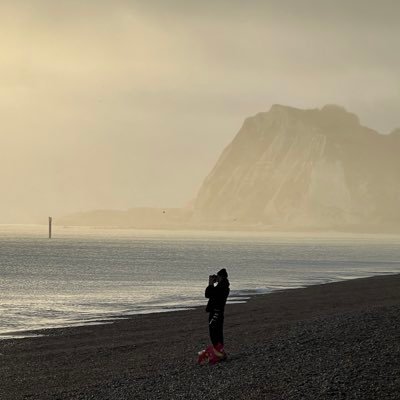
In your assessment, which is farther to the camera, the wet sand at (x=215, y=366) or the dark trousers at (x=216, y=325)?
the dark trousers at (x=216, y=325)

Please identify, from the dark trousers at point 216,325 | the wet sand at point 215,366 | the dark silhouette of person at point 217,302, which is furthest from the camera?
the dark trousers at point 216,325

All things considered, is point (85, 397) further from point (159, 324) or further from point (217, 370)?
point (159, 324)

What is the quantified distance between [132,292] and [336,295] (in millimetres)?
18900

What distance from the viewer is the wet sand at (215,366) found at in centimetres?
1855

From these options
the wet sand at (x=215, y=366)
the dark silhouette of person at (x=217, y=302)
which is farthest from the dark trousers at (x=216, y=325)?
the wet sand at (x=215, y=366)

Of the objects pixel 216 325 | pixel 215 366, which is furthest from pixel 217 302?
pixel 215 366

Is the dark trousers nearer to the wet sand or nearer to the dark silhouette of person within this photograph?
→ the dark silhouette of person

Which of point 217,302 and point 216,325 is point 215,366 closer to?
point 216,325

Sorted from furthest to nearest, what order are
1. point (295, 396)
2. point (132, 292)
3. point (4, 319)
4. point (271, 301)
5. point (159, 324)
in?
1. point (132, 292)
2. point (271, 301)
3. point (4, 319)
4. point (159, 324)
5. point (295, 396)

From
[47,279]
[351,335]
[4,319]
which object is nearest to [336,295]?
[4,319]

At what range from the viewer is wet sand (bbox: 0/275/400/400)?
60.8ft

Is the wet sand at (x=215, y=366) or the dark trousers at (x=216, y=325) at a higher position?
the dark trousers at (x=216, y=325)

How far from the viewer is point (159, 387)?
64.8 ft

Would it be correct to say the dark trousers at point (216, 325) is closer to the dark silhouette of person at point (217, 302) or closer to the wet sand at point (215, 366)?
the dark silhouette of person at point (217, 302)
